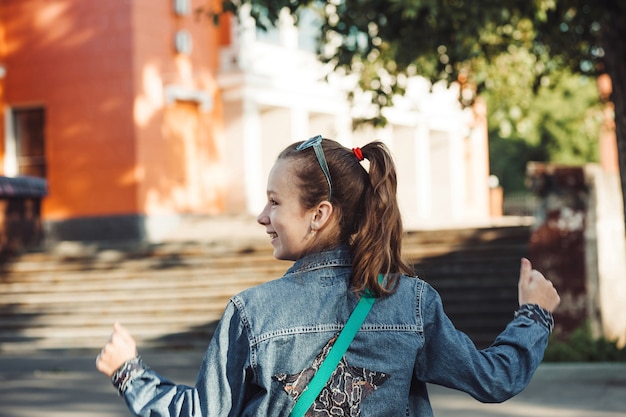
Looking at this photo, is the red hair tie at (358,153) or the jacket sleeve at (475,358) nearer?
the jacket sleeve at (475,358)

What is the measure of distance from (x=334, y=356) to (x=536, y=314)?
52 cm

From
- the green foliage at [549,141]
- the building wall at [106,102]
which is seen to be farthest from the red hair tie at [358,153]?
the green foliage at [549,141]

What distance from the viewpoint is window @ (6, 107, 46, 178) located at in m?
20.2

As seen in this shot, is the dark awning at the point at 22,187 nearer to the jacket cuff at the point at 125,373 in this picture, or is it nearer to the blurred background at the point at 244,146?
the blurred background at the point at 244,146

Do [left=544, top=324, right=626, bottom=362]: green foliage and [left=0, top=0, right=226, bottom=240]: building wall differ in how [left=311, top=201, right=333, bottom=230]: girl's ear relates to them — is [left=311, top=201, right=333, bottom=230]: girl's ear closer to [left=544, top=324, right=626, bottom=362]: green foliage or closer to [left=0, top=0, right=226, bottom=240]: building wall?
[left=544, top=324, right=626, bottom=362]: green foliage

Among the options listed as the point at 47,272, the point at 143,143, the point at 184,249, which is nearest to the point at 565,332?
the point at 184,249

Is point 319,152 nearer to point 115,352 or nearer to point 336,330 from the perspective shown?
point 336,330

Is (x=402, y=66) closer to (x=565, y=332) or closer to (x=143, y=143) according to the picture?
(x=565, y=332)

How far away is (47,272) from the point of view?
14.4 meters

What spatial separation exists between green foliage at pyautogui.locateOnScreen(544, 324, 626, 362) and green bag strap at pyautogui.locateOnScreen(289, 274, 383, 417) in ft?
23.1

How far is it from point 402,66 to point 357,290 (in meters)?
8.51

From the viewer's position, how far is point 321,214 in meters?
2.44

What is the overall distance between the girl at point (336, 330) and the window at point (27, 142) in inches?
727

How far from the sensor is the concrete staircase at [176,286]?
11.8 metres
